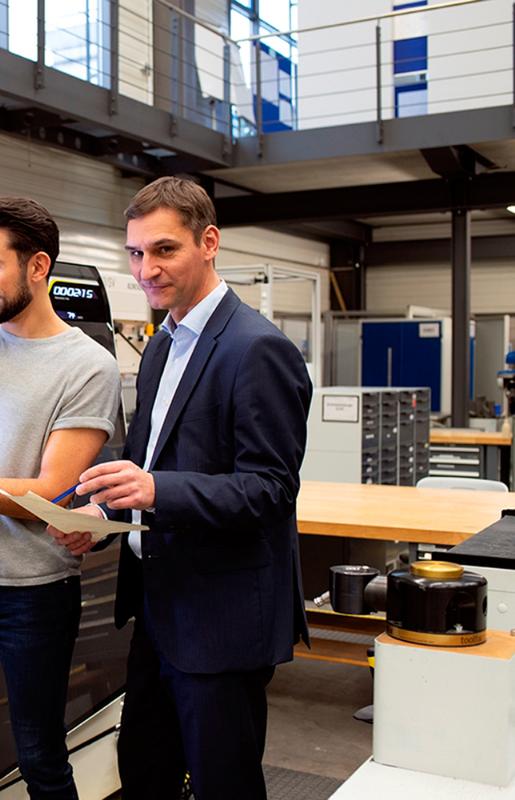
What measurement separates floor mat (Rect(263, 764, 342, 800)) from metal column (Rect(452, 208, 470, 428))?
562cm

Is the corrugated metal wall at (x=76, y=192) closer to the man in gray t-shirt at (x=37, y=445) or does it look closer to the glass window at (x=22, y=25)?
the glass window at (x=22, y=25)

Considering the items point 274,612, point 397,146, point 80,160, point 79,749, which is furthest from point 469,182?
point 274,612

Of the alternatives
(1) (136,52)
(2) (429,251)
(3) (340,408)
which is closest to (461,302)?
(3) (340,408)

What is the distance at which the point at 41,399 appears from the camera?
1.66m

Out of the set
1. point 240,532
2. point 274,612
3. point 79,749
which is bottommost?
point 79,749

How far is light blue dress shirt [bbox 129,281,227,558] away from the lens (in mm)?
1608

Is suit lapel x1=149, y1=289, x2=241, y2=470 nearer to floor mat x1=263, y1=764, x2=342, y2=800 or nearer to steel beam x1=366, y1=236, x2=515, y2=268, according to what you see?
floor mat x1=263, y1=764, x2=342, y2=800

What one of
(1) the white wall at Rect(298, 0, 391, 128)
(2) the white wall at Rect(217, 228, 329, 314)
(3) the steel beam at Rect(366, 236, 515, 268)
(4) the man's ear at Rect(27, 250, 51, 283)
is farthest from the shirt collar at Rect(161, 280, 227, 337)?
(3) the steel beam at Rect(366, 236, 515, 268)

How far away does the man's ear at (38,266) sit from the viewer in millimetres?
1679

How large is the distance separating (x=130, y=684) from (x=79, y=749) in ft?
3.16

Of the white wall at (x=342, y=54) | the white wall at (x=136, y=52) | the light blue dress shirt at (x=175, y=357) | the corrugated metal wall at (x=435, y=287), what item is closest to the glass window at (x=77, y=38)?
the white wall at (x=136, y=52)

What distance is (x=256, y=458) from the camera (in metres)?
1.49

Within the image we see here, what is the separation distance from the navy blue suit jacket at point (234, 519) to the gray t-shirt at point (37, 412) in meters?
0.20

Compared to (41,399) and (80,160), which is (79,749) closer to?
(41,399)
